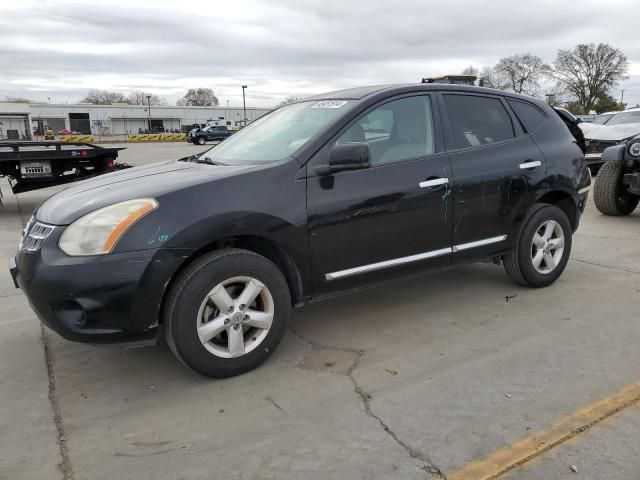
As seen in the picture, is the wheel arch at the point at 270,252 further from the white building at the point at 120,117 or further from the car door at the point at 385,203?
the white building at the point at 120,117

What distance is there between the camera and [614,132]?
12.6m

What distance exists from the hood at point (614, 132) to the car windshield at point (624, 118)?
61 centimetres

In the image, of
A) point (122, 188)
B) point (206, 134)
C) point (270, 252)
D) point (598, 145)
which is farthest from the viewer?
point (206, 134)

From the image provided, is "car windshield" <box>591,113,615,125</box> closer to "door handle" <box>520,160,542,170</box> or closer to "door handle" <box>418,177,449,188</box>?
"door handle" <box>520,160,542,170</box>

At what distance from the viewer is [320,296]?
3.47 meters

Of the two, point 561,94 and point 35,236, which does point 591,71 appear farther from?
point 35,236

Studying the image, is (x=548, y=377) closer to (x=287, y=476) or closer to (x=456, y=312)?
(x=456, y=312)

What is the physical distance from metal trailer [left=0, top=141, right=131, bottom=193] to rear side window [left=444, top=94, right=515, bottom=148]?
7.51 meters

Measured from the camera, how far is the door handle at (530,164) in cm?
430

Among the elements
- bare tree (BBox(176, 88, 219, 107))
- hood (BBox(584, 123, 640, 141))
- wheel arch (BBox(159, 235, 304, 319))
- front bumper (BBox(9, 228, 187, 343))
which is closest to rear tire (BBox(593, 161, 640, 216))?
hood (BBox(584, 123, 640, 141))

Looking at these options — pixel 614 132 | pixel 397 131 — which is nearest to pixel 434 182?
pixel 397 131

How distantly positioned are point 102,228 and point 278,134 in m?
1.52

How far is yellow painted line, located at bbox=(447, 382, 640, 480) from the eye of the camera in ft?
7.64

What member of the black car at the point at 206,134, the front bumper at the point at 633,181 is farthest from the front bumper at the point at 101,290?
the black car at the point at 206,134
